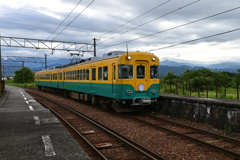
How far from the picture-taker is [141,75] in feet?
36.9

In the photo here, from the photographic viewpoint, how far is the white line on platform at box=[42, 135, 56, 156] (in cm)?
522

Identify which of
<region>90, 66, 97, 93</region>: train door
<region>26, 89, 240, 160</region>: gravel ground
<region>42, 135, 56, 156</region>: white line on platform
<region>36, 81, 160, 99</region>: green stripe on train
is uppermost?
<region>90, 66, 97, 93</region>: train door

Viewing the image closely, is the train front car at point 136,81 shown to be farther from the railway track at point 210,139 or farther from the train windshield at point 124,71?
the railway track at point 210,139

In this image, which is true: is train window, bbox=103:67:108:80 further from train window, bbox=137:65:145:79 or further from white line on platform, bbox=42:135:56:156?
white line on platform, bbox=42:135:56:156

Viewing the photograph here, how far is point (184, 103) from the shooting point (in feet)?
34.3

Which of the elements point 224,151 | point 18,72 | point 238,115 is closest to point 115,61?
point 238,115

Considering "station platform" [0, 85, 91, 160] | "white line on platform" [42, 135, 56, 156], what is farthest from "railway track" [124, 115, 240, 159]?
"white line on platform" [42, 135, 56, 156]

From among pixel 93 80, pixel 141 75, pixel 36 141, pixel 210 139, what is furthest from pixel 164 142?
pixel 93 80

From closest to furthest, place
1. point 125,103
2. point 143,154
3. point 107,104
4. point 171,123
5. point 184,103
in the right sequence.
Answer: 1. point 143,154
2. point 171,123
3. point 184,103
4. point 125,103
5. point 107,104

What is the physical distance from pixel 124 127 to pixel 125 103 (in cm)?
246

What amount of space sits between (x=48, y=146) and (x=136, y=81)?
6.11m

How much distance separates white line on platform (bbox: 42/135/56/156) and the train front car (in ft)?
15.9

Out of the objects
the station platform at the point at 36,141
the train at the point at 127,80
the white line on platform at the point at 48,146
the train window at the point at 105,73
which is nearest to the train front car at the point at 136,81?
the train at the point at 127,80

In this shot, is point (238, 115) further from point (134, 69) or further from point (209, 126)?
point (134, 69)
